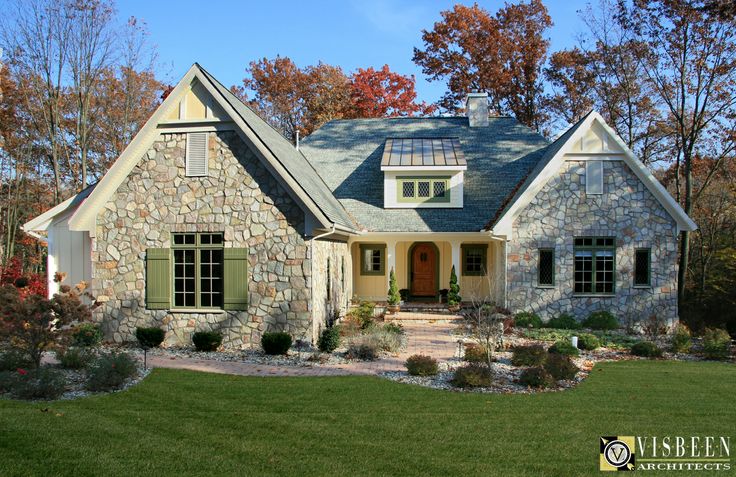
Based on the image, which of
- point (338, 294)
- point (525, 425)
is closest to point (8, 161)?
point (338, 294)

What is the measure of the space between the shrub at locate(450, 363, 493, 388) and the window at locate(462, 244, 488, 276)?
33.3 feet

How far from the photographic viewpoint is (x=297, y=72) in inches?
1312

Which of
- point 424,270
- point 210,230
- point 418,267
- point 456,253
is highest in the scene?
point 210,230

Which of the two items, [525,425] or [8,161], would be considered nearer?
[525,425]

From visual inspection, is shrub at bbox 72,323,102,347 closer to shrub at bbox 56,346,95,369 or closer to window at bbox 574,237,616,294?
shrub at bbox 56,346,95,369

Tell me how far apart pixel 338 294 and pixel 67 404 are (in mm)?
9016

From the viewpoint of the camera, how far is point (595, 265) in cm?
1578

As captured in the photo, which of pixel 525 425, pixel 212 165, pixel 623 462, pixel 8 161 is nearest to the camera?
pixel 623 462

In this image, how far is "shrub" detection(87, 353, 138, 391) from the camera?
8.42m

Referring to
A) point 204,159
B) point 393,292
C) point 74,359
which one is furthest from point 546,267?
point 74,359

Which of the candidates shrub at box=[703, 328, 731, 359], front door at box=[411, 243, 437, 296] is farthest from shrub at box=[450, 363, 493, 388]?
front door at box=[411, 243, 437, 296]

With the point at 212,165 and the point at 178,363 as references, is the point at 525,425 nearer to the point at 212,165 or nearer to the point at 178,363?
the point at 178,363

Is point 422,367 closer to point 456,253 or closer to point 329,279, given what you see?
point 329,279

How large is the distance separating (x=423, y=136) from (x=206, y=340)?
13.0 metres
